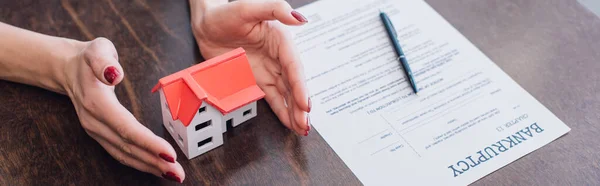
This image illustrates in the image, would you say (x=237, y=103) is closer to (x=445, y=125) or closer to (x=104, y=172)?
(x=104, y=172)

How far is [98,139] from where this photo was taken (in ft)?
3.16

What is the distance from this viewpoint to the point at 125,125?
0.90m

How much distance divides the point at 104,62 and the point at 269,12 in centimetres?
24

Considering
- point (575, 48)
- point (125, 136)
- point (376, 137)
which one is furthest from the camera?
point (575, 48)

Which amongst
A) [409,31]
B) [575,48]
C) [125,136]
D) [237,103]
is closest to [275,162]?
[237,103]

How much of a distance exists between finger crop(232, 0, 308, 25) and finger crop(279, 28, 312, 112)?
38mm

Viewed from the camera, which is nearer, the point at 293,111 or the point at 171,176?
the point at 171,176

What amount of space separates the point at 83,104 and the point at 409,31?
21.2 inches

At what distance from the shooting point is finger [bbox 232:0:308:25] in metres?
0.99

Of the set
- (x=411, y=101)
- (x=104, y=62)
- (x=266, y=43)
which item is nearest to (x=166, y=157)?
(x=104, y=62)

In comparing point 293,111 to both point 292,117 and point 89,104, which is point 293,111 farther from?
point 89,104

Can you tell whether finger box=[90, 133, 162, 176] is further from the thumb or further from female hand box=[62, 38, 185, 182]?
the thumb

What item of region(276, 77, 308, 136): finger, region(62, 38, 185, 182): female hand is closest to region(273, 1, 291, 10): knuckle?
region(276, 77, 308, 136): finger

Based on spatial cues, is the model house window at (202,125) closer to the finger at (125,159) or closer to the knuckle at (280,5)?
the finger at (125,159)
